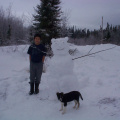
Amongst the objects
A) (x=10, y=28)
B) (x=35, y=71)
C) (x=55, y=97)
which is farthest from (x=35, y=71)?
(x=10, y=28)

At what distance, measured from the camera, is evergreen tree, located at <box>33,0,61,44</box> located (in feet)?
30.8

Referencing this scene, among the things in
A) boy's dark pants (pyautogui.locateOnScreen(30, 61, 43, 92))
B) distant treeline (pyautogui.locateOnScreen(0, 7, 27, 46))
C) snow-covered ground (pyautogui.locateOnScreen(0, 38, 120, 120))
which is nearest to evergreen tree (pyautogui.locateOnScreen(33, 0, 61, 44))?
snow-covered ground (pyautogui.locateOnScreen(0, 38, 120, 120))

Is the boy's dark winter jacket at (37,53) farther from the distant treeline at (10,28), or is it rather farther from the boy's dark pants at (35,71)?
the distant treeline at (10,28)

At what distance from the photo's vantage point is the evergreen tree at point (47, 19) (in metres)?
9.38

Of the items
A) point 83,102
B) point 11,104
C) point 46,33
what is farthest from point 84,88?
point 46,33

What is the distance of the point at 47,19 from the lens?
952 centimetres

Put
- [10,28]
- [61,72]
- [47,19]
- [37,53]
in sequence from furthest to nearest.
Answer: [10,28] → [47,19] → [37,53] → [61,72]

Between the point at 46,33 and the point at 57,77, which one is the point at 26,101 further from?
the point at 46,33

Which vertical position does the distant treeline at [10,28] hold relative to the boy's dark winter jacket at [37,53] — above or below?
above

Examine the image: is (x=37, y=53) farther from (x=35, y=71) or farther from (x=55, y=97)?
(x=55, y=97)

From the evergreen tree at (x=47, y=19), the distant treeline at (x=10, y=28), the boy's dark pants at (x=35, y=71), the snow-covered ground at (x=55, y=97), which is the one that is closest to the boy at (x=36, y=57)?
the boy's dark pants at (x=35, y=71)

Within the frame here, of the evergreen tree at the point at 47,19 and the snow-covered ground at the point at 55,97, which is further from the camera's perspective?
the evergreen tree at the point at 47,19

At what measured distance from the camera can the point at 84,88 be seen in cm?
405

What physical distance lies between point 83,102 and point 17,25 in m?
29.8
